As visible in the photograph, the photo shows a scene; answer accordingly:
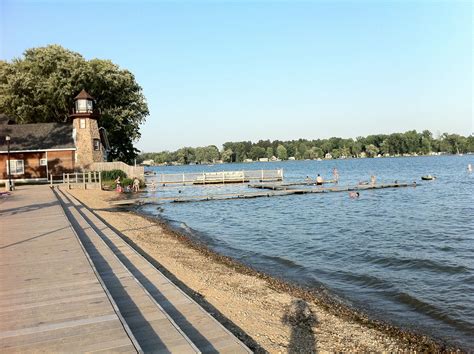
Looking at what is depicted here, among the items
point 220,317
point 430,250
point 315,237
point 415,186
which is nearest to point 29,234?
point 220,317

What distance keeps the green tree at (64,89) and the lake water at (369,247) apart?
2524cm

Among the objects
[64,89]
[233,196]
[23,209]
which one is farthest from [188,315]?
[64,89]

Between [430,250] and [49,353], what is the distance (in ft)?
46.6

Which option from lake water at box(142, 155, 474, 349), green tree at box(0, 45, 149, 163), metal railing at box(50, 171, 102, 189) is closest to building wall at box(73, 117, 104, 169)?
metal railing at box(50, 171, 102, 189)

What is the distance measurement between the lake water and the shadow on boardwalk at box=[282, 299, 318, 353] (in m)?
1.52

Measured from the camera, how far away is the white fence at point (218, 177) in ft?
168

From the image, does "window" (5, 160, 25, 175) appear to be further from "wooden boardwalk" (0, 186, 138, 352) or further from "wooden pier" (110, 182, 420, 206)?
"wooden boardwalk" (0, 186, 138, 352)

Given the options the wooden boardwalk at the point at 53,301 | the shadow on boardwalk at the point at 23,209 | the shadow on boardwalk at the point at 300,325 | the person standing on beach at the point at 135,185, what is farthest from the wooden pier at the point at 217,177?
the shadow on boardwalk at the point at 300,325

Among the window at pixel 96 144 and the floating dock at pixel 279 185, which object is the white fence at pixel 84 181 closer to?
the window at pixel 96 144

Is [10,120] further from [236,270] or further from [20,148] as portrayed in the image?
[236,270]

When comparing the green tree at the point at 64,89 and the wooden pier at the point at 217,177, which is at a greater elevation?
the green tree at the point at 64,89

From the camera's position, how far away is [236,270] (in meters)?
12.6

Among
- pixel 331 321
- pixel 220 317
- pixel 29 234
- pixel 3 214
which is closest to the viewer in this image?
pixel 220 317

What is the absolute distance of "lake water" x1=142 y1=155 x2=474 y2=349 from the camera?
974 cm
